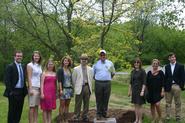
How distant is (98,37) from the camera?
2684 centimetres

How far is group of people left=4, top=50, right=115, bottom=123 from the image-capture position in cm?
1029

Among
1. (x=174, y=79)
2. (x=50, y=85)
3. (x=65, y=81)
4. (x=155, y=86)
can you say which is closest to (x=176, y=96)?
(x=174, y=79)

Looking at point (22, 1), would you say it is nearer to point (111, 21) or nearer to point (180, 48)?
point (111, 21)

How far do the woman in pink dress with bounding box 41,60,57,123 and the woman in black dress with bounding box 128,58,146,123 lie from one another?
2.27 metres

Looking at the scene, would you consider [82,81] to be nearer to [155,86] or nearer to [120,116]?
[120,116]

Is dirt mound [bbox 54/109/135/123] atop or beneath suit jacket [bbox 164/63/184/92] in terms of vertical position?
beneath

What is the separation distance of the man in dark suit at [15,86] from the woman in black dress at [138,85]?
121 inches

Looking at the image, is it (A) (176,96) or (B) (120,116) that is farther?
(A) (176,96)

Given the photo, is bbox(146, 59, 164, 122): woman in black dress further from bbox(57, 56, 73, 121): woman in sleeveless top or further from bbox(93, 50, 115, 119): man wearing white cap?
bbox(57, 56, 73, 121): woman in sleeveless top

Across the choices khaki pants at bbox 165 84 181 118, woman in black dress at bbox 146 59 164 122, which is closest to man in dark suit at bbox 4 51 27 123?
woman in black dress at bbox 146 59 164 122

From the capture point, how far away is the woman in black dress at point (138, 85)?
37.6 feet

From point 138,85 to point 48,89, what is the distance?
100 inches

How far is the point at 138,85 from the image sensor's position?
11562 millimetres

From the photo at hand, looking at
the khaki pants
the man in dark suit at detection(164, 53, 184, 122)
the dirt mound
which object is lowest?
the dirt mound
